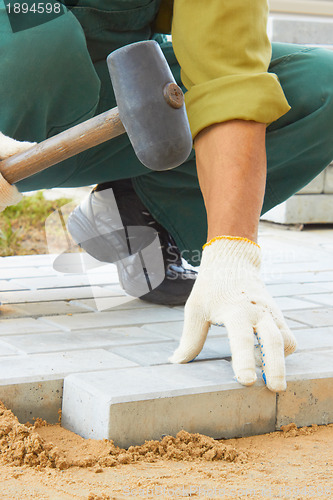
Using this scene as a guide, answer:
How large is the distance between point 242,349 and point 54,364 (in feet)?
1.61

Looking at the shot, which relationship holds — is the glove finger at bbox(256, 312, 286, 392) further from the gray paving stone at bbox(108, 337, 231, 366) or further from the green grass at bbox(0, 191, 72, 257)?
the green grass at bbox(0, 191, 72, 257)

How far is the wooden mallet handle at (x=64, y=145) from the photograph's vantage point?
5.25 ft

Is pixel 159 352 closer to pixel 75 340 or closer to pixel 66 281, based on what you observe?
pixel 75 340

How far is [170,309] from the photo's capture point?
248cm

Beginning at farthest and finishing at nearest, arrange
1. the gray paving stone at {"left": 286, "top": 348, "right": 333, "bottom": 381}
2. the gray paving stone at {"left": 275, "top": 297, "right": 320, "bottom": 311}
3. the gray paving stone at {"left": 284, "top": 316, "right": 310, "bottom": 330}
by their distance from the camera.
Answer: the gray paving stone at {"left": 275, "top": 297, "right": 320, "bottom": 311} < the gray paving stone at {"left": 284, "top": 316, "right": 310, "bottom": 330} < the gray paving stone at {"left": 286, "top": 348, "right": 333, "bottom": 381}

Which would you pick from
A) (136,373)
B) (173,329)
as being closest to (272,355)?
(136,373)

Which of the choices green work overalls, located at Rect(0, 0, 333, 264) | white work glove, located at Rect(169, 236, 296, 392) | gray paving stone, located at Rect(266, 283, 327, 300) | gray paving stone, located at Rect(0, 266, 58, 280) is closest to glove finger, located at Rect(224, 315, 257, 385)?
white work glove, located at Rect(169, 236, 296, 392)

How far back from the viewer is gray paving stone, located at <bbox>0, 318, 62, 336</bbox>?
6.82 ft

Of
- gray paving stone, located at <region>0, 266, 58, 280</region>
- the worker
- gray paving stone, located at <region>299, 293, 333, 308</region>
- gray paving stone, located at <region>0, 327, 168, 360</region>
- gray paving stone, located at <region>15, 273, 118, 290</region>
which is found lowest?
gray paving stone, located at <region>0, 266, 58, 280</region>

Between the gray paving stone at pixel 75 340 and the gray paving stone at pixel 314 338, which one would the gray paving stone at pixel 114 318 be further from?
the gray paving stone at pixel 314 338

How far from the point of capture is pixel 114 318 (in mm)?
2309

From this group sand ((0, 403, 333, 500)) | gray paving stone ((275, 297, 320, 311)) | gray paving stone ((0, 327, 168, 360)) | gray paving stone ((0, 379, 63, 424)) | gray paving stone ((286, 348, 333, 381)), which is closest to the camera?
sand ((0, 403, 333, 500))

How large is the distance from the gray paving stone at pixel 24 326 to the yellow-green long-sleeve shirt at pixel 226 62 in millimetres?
794

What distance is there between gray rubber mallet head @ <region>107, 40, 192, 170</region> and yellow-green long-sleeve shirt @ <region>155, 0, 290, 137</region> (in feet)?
0.97
